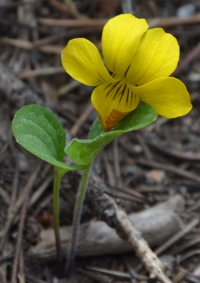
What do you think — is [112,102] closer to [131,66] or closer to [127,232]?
[131,66]

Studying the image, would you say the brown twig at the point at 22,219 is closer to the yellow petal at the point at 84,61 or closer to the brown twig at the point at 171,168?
the brown twig at the point at 171,168

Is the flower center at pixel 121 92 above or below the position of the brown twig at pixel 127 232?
above

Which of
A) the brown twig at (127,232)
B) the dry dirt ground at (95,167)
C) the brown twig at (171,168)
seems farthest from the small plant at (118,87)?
the brown twig at (171,168)

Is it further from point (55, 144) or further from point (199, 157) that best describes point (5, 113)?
point (199, 157)

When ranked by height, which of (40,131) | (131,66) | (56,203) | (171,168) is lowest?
(171,168)

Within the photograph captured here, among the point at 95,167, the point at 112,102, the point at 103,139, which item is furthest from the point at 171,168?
the point at 103,139

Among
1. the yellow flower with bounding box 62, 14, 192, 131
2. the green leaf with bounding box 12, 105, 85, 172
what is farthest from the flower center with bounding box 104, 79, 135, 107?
the green leaf with bounding box 12, 105, 85, 172
